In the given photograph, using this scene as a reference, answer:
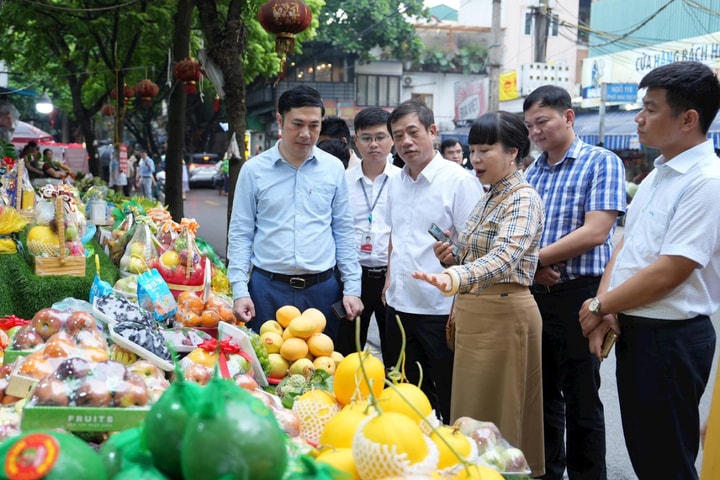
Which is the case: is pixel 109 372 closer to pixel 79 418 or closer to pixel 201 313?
pixel 79 418

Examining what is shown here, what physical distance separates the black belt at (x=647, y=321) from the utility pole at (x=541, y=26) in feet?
47.2

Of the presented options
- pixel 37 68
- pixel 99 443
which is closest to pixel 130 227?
pixel 99 443

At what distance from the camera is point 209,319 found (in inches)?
157

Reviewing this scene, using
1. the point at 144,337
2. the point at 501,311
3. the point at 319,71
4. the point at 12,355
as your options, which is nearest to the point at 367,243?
the point at 501,311

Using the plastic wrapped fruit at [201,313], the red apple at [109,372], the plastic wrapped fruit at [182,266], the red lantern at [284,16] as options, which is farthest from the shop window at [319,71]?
the red apple at [109,372]

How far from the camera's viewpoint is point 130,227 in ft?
20.8

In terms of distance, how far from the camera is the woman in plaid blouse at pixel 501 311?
3.13 meters

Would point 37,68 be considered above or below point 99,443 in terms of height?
above

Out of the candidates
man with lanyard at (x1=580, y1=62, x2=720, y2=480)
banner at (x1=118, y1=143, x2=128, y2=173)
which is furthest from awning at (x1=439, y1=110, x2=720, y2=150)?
man with lanyard at (x1=580, y1=62, x2=720, y2=480)

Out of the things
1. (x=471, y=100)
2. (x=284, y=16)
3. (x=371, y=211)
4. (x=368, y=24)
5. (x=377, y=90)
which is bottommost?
(x=371, y=211)

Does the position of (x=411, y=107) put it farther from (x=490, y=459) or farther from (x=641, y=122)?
(x=490, y=459)

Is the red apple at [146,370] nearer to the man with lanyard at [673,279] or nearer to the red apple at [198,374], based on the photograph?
the red apple at [198,374]

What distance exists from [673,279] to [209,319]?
255 cm

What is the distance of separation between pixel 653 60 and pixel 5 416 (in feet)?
78.1
